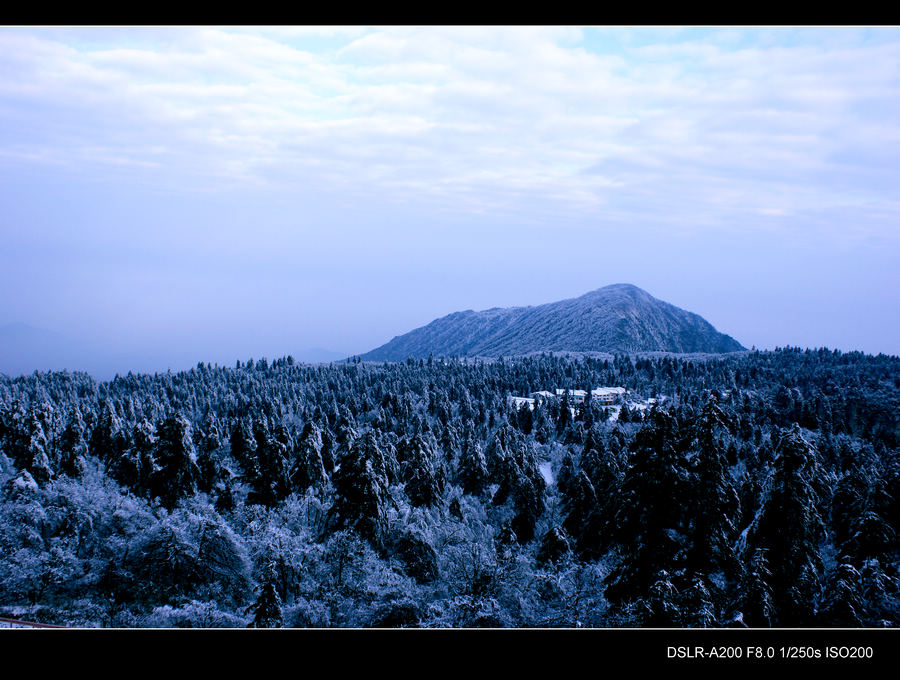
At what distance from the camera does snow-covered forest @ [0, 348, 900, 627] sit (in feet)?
67.7

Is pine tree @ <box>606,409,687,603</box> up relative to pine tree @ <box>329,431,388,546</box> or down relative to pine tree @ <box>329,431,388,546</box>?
up

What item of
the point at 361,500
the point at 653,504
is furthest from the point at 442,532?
the point at 653,504

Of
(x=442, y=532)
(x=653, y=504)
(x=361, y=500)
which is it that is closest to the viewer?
(x=653, y=504)

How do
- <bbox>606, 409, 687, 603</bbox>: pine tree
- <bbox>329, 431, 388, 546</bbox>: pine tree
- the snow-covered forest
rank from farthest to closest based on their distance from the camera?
<bbox>329, 431, 388, 546</bbox>: pine tree < <bbox>606, 409, 687, 603</bbox>: pine tree < the snow-covered forest

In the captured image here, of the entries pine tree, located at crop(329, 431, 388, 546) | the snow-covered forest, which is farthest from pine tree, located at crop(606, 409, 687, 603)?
pine tree, located at crop(329, 431, 388, 546)

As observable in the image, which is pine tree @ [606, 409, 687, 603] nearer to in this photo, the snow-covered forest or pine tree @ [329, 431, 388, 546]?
the snow-covered forest

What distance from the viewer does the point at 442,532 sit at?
39.9m

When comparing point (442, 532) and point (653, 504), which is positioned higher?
point (653, 504)

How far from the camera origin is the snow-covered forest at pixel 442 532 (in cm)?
2062

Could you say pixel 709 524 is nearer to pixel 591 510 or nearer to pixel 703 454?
pixel 703 454

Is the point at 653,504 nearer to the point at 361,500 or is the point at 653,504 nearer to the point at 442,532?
the point at 361,500

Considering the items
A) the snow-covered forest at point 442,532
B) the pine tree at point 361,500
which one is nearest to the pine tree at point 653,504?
the snow-covered forest at point 442,532
